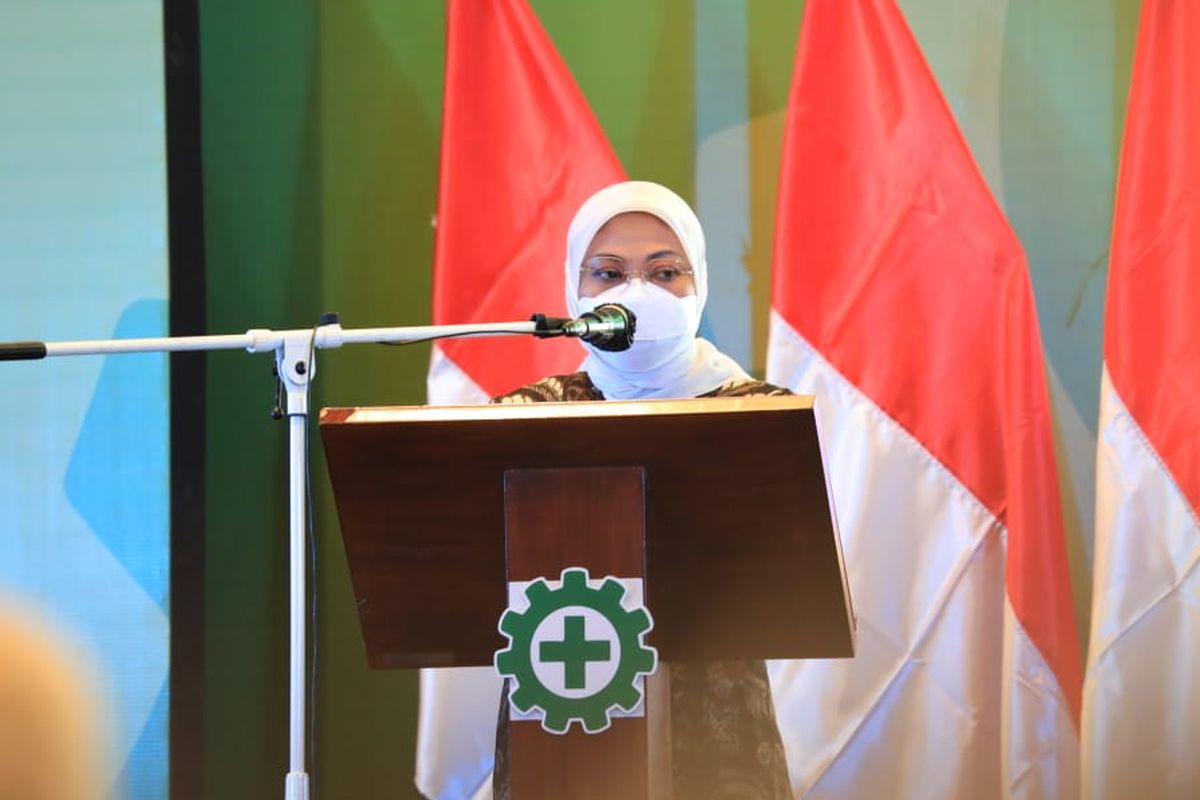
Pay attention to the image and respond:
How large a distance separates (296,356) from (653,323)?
2.14ft

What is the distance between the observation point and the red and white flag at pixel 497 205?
2.92m

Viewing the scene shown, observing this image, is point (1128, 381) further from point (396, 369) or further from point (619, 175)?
point (396, 369)

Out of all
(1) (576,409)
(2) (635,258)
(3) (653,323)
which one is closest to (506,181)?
(2) (635,258)

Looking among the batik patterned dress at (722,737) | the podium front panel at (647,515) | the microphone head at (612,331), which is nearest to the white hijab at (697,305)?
the batik patterned dress at (722,737)

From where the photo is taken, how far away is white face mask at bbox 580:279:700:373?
2178 mm

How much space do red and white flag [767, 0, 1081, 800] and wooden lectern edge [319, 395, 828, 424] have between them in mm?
1354

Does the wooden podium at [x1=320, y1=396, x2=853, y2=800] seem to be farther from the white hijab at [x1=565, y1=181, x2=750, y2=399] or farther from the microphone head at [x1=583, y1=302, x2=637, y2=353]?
the white hijab at [x1=565, y1=181, x2=750, y2=399]

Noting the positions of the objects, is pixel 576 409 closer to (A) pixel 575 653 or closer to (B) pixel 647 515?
(B) pixel 647 515

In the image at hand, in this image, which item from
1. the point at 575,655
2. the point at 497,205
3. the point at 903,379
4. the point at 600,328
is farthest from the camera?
the point at 497,205

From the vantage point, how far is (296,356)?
170cm

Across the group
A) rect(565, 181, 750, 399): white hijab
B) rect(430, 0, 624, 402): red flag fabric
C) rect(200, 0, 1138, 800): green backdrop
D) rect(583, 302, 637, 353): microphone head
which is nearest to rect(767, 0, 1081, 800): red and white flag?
rect(200, 0, 1138, 800): green backdrop

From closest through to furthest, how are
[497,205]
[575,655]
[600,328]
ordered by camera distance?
1. [575,655]
2. [600,328]
3. [497,205]

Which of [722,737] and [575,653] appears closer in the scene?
[575,653]

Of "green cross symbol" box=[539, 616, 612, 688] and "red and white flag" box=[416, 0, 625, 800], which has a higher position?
"red and white flag" box=[416, 0, 625, 800]
